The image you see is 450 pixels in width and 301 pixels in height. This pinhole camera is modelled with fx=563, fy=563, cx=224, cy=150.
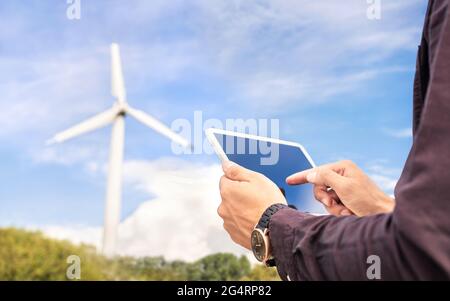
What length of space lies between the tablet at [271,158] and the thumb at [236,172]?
0.99 ft

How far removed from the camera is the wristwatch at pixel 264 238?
166 centimetres

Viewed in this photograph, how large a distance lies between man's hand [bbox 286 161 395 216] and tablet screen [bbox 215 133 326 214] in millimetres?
128

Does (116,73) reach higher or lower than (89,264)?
higher

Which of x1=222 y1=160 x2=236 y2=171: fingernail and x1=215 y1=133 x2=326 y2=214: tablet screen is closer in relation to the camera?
x1=222 y1=160 x2=236 y2=171: fingernail

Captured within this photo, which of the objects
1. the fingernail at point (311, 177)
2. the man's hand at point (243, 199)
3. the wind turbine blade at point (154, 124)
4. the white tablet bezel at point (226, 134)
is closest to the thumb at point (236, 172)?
the man's hand at point (243, 199)

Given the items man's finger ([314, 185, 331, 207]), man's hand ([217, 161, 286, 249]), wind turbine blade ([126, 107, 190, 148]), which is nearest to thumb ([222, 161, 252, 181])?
man's hand ([217, 161, 286, 249])

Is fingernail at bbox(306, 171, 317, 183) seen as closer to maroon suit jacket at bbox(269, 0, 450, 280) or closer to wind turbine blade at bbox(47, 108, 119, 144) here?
maroon suit jacket at bbox(269, 0, 450, 280)

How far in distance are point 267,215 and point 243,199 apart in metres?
0.26

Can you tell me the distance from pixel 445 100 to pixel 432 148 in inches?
4.0

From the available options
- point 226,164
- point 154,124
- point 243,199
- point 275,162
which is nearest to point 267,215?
point 243,199

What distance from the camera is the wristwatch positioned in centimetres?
166

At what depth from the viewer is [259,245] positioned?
66.9 inches

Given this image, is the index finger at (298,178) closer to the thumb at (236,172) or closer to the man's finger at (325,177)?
the man's finger at (325,177)

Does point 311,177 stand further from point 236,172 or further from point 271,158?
point 236,172
